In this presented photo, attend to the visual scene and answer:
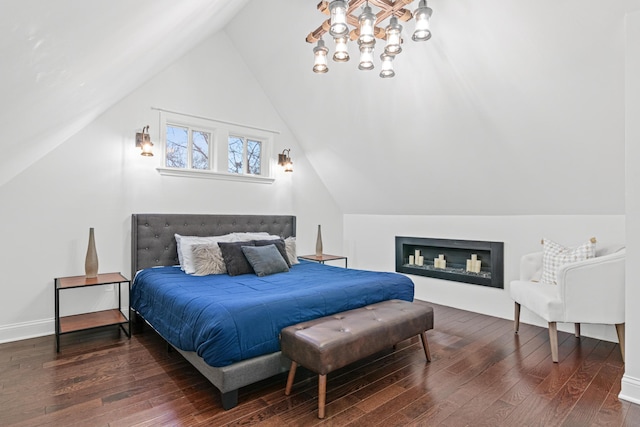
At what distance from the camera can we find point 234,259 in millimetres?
3578

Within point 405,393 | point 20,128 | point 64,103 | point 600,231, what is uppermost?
point 64,103

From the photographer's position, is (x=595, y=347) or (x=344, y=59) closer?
(x=344, y=59)

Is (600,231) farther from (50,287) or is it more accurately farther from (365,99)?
(50,287)

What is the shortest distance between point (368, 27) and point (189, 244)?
2663 mm

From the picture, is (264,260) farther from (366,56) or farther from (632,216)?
(632,216)

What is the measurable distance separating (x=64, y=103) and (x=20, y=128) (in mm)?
285

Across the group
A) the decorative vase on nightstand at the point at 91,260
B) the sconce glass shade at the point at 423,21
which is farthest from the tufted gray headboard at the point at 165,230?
the sconce glass shade at the point at 423,21

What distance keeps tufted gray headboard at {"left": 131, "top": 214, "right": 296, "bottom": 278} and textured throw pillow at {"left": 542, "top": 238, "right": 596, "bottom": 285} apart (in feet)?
11.3

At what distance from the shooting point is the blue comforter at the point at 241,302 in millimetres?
2170

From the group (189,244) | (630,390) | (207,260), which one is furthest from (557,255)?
(189,244)

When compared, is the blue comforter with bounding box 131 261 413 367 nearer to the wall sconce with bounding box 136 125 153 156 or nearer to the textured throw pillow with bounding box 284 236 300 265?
the textured throw pillow with bounding box 284 236 300 265

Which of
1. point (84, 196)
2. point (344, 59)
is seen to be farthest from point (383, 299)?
point (84, 196)

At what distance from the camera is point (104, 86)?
8.13 feet

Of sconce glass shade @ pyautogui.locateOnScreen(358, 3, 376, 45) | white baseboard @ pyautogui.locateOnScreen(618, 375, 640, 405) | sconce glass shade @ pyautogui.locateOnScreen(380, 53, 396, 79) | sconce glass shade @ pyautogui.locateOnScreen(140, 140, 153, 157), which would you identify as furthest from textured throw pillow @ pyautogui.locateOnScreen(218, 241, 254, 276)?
white baseboard @ pyautogui.locateOnScreen(618, 375, 640, 405)
